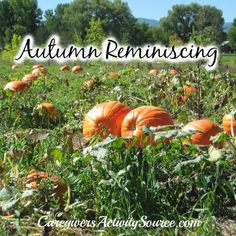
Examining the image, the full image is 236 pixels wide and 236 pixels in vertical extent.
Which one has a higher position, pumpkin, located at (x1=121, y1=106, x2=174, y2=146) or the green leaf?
pumpkin, located at (x1=121, y1=106, x2=174, y2=146)

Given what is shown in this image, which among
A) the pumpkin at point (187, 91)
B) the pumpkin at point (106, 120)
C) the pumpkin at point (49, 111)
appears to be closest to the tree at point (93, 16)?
the pumpkin at point (187, 91)

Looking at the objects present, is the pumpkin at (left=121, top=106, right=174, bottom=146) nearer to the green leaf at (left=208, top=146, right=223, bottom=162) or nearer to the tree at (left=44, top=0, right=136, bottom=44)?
the green leaf at (left=208, top=146, right=223, bottom=162)

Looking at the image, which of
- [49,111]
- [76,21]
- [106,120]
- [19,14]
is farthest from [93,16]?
→ [106,120]

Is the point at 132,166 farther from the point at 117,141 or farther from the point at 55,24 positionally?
the point at 55,24

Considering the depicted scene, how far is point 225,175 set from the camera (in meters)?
2.94

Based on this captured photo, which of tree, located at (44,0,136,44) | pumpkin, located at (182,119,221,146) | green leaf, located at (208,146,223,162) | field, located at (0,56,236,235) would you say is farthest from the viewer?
tree, located at (44,0,136,44)

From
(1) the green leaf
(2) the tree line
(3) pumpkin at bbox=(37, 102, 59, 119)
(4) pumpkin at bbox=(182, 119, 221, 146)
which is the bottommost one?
(1) the green leaf

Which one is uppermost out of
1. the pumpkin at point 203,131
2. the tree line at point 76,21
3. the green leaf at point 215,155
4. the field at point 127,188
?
the tree line at point 76,21

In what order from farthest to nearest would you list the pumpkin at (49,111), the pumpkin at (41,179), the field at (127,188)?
1. the pumpkin at (49,111)
2. the pumpkin at (41,179)
3. the field at (127,188)

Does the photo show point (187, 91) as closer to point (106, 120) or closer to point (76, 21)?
point (106, 120)

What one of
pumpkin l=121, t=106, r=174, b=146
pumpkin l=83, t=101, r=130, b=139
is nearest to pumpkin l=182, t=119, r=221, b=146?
pumpkin l=121, t=106, r=174, b=146

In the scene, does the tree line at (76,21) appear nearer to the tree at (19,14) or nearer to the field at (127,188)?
the tree at (19,14)

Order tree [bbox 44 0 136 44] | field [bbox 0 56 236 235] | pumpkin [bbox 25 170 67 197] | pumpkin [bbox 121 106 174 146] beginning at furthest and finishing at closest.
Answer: tree [bbox 44 0 136 44], pumpkin [bbox 121 106 174 146], pumpkin [bbox 25 170 67 197], field [bbox 0 56 236 235]

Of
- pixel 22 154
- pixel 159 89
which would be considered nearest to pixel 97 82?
pixel 159 89
